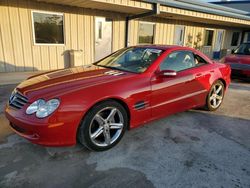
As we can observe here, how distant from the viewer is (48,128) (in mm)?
2330

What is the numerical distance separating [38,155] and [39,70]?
6043 mm

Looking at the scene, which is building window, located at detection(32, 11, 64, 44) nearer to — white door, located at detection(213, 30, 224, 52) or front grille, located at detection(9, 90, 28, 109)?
front grille, located at detection(9, 90, 28, 109)

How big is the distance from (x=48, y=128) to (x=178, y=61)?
2.52 metres

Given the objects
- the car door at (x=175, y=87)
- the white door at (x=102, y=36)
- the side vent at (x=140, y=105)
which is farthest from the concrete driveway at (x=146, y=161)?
the white door at (x=102, y=36)

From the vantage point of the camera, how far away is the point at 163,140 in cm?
315

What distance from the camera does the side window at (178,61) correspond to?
3440 mm

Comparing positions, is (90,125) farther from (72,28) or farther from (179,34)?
(179,34)

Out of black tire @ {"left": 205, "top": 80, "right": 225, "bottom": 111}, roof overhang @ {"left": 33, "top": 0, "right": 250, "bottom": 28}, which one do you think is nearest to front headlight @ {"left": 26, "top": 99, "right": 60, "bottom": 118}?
black tire @ {"left": 205, "top": 80, "right": 225, "bottom": 111}

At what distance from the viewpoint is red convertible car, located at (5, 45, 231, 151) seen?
2398mm

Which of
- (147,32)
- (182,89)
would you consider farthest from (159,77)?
(147,32)

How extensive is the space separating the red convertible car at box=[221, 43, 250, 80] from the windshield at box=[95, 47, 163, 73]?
4951 millimetres

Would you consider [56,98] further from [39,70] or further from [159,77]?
[39,70]

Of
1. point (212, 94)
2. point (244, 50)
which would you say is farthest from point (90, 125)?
point (244, 50)

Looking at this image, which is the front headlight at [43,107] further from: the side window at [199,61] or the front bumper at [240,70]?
the front bumper at [240,70]
